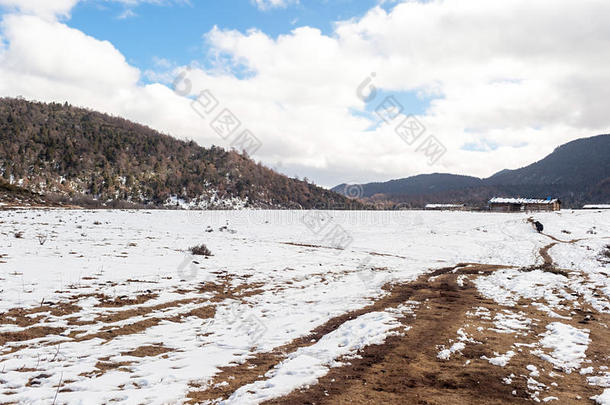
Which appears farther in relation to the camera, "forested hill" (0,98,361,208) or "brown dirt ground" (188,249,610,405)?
"forested hill" (0,98,361,208)

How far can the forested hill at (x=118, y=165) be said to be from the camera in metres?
92.5

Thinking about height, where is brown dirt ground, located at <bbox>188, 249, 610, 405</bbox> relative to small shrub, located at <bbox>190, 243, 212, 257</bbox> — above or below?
below

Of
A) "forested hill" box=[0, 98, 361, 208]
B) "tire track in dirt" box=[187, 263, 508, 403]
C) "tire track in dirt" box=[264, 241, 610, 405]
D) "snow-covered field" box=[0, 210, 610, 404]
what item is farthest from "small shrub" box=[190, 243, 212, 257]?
"forested hill" box=[0, 98, 361, 208]

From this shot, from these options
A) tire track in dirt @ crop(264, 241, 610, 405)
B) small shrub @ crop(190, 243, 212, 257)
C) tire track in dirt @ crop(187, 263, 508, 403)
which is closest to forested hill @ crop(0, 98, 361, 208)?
small shrub @ crop(190, 243, 212, 257)

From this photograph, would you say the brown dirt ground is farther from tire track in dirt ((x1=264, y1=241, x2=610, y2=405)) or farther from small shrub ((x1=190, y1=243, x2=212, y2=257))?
small shrub ((x1=190, y1=243, x2=212, y2=257))

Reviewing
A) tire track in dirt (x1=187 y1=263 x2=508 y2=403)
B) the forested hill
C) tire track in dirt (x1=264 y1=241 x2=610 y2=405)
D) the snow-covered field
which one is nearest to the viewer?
tire track in dirt (x1=264 y1=241 x2=610 y2=405)

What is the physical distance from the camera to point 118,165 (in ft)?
358

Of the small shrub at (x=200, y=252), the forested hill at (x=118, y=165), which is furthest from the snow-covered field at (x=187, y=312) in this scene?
the forested hill at (x=118, y=165)

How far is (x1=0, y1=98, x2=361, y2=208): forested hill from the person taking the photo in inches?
3642

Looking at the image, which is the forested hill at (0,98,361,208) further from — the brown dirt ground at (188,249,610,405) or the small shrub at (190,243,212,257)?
the brown dirt ground at (188,249,610,405)

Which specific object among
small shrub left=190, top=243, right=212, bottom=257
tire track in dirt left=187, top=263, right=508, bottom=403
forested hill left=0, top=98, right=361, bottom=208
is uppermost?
forested hill left=0, top=98, right=361, bottom=208

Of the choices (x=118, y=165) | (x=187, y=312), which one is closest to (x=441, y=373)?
(x=187, y=312)

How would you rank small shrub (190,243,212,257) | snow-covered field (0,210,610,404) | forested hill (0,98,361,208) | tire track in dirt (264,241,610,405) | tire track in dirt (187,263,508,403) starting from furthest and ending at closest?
forested hill (0,98,361,208) < small shrub (190,243,212,257) < snow-covered field (0,210,610,404) < tire track in dirt (187,263,508,403) < tire track in dirt (264,241,610,405)

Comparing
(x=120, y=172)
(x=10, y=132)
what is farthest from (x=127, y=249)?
(x=10, y=132)
